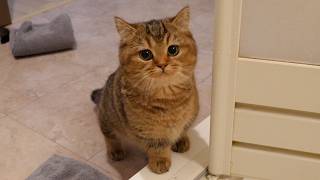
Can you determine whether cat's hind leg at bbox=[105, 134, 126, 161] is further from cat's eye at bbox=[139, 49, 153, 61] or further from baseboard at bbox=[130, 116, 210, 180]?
cat's eye at bbox=[139, 49, 153, 61]

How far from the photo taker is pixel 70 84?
1857mm

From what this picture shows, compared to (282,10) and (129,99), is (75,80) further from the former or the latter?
(282,10)

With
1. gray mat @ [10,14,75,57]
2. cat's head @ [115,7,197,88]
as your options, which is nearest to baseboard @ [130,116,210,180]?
cat's head @ [115,7,197,88]

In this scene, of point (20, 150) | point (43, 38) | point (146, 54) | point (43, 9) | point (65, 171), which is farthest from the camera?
point (43, 9)

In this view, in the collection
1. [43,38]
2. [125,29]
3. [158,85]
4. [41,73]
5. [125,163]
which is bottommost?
[125,163]

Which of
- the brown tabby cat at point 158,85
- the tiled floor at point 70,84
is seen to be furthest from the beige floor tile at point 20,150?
the brown tabby cat at point 158,85

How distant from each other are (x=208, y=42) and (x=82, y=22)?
2.30 feet

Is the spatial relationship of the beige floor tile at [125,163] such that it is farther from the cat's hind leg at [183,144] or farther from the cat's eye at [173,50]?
the cat's eye at [173,50]

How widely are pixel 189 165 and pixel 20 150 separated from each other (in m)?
0.67

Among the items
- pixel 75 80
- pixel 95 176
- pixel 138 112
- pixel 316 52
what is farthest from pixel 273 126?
pixel 75 80

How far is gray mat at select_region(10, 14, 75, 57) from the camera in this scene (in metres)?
2.02

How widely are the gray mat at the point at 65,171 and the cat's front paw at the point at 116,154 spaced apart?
9 cm

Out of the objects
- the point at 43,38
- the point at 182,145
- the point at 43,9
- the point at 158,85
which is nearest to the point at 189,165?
the point at 182,145

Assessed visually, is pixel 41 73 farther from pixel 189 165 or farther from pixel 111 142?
pixel 189 165
